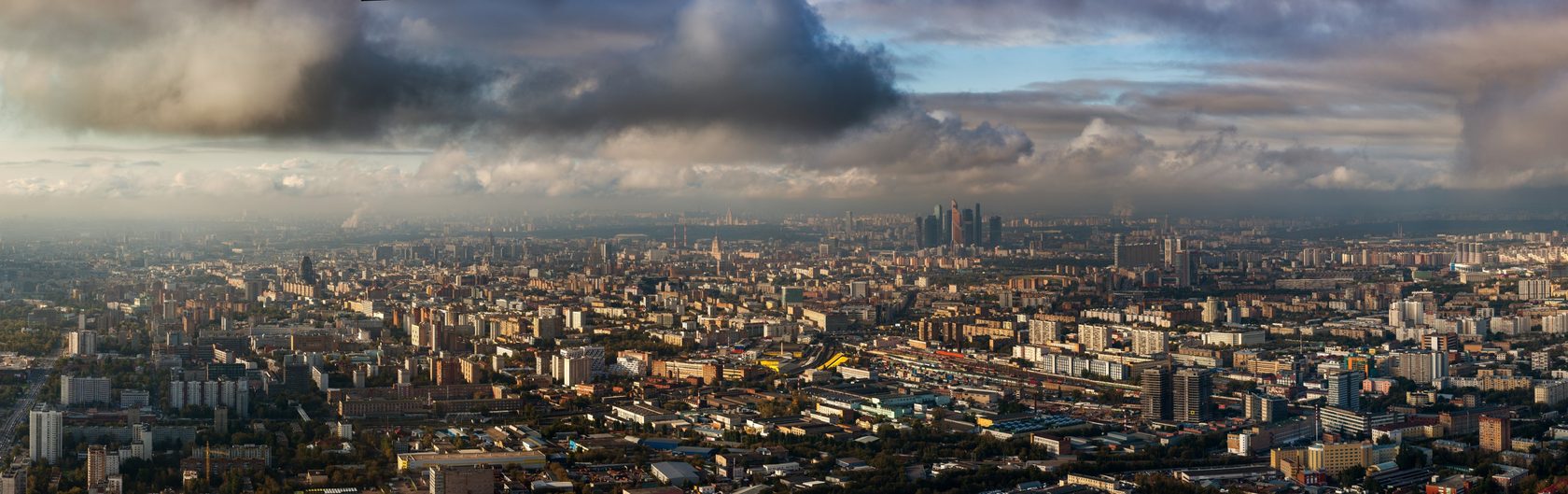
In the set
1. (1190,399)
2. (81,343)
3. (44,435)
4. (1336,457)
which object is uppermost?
(81,343)

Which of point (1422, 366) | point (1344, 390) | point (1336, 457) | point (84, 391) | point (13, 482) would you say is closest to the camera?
point (13, 482)

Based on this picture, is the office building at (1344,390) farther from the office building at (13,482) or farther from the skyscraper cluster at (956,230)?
the skyscraper cluster at (956,230)

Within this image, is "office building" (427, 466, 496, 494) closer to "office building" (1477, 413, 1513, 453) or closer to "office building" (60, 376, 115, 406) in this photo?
"office building" (60, 376, 115, 406)

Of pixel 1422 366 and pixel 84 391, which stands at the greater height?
pixel 84 391

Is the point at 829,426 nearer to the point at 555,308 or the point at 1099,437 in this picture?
the point at 1099,437

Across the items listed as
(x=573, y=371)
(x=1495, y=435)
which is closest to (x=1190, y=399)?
(x=1495, y=435)

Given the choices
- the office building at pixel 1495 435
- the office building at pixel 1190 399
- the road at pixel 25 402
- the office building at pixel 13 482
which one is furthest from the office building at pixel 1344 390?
the road at pixel 25 402

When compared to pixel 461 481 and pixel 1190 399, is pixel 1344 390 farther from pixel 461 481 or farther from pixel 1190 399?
pixel 461 481
